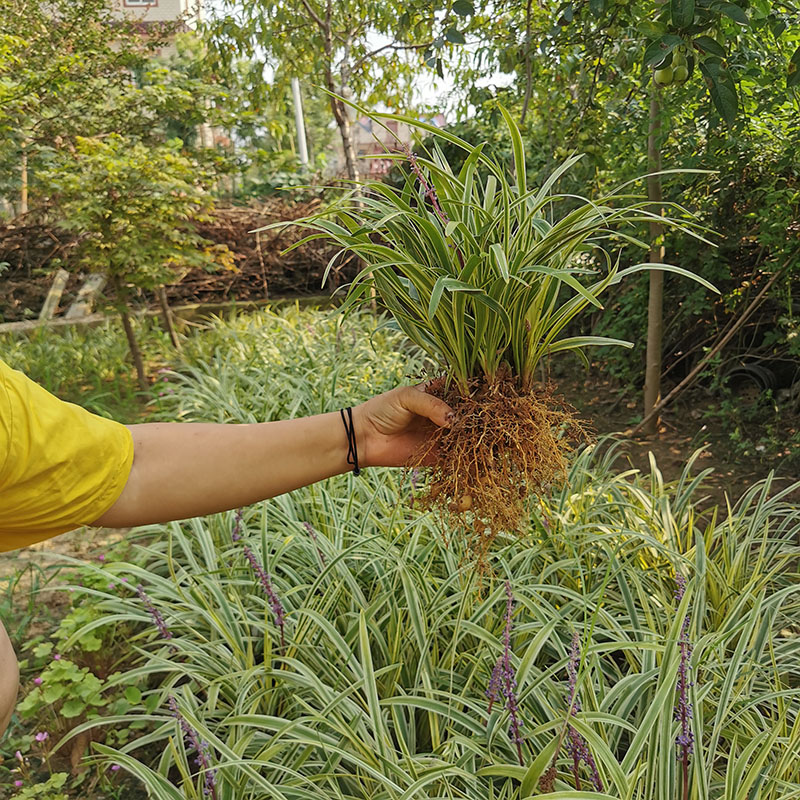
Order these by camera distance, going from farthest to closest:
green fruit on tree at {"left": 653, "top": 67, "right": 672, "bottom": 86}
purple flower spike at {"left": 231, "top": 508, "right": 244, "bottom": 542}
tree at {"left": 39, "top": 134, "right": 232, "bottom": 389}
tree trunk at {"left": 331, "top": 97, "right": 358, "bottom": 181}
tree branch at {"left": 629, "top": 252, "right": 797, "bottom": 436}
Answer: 1. tree at {"left": 39, "top": 134, "right": 232, "bottom": 389}
2. tree trunk at {"left": 331, "top": 97, "right": 358, "bottom": 181}
3. tree branch at {"left": 629, "top": 252, "right": 797, "bottom": 436}
4. purple flower spike at {"left": 231, "top": 508, "right": 244, "bottom": 542}
5. green fruit on tree at {"left": 653, "top": 67, "right": 672, "bottom": 86}

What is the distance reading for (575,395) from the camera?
15.0ft

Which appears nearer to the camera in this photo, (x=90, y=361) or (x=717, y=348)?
(x=717, y=348)

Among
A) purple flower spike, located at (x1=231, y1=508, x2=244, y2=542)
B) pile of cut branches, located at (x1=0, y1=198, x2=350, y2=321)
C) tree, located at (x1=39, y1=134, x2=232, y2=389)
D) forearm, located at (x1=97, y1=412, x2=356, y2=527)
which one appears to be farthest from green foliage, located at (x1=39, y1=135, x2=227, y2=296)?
forearm, located at (x1=97, y1=412, x2=356, y2=527)

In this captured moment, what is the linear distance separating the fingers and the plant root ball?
17 mm

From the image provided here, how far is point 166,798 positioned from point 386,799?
0.45 m

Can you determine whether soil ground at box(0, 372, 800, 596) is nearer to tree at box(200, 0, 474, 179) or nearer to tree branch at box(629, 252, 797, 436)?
tree branch at box(629, 252, 797, 436)

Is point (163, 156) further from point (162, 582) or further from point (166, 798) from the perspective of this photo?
point (166, 798)

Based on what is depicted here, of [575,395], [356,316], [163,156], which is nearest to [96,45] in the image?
[163,156]

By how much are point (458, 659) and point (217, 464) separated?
0.88 metres

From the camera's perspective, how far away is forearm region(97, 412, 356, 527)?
1.19 metres

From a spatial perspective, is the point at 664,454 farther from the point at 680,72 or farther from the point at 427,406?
the point at 427,406

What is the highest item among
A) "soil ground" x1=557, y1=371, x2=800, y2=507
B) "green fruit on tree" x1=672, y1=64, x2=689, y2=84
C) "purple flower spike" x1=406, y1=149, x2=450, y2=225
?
"green fruit on tree" x1=672, y1=64, x2=689, y2=84

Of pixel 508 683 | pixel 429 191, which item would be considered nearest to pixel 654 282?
pixel 429 191

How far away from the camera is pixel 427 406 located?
136 centimetres
